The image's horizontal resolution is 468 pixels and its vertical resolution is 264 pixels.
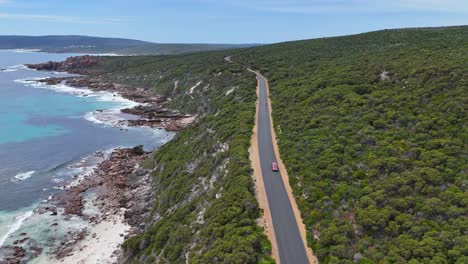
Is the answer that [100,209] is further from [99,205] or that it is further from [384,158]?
[384,158]

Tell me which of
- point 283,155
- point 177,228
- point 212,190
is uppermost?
point 283,155

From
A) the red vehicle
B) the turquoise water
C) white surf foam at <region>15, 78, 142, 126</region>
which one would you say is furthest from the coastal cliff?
the turquoise water

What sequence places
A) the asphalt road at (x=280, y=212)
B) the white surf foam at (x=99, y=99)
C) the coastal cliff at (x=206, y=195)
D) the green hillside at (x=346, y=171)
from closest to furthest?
the asphalt road at (x=280, y=212)
the green hillside at (x=346, y=171)
the coastal cliff at (x=206, y=195)
the white surf foam at (x=99, y=99)

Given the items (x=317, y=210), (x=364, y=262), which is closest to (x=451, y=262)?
(x=364, y=262)

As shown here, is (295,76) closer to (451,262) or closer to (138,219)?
(138,219)

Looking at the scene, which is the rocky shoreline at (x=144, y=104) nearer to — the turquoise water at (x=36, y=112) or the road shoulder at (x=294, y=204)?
the turquoise water at (x=36, y=112)

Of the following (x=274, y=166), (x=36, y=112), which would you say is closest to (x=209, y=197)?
(x=274, y=166)

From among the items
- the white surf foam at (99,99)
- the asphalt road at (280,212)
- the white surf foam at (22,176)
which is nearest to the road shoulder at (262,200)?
the asphalt road at (280,212)
